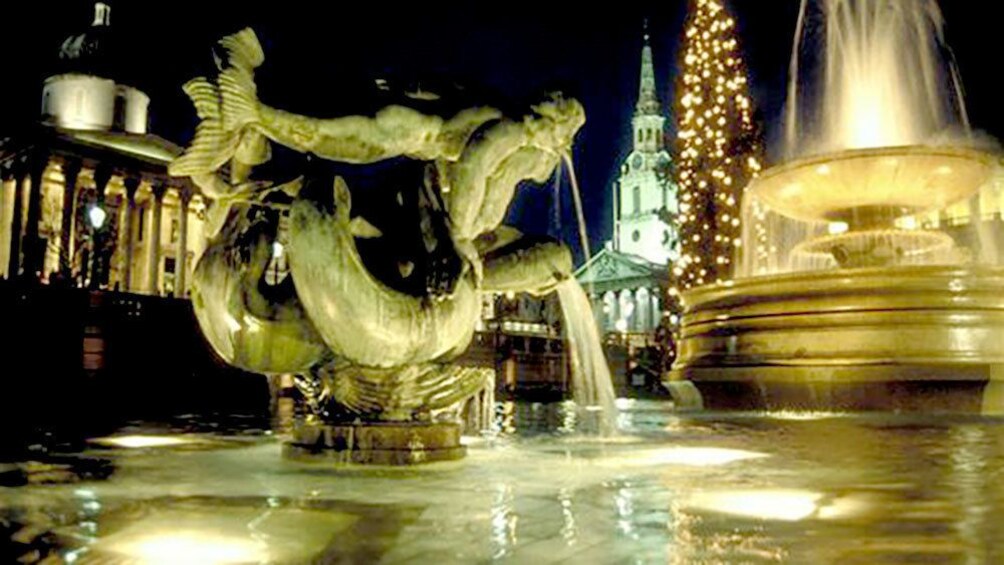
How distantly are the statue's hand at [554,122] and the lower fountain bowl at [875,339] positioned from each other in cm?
565

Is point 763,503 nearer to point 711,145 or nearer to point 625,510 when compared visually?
point 625,510

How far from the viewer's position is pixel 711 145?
35031 millimetres

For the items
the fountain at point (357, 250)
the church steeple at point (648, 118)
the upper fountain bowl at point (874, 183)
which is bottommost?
the fountain at point (357, 250)

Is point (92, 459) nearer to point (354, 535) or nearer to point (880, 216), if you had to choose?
point (354, 535)

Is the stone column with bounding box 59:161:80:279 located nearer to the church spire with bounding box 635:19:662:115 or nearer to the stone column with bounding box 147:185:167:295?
the stone column with bounding box 147:185:167:295

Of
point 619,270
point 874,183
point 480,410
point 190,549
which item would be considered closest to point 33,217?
point 874,183

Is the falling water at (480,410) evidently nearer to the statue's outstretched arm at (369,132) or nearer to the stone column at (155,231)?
the statue's outstretched arm at (369,132)

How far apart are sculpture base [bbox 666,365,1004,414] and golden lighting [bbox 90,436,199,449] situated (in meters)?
6.48

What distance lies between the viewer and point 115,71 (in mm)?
51125

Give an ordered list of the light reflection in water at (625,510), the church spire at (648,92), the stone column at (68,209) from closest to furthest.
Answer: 1. the light reflection in water at (625,510)
2. the stone column at (68,209)
3. the church spire at (648,92)

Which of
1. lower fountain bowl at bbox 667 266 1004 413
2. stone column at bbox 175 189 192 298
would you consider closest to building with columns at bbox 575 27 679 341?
stone column at bbox 175 189 192 298

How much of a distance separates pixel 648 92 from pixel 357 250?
407ft

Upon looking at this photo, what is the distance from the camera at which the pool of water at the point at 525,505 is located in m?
2.54

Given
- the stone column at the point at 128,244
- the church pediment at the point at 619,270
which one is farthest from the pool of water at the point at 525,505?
the church pediment at the point at 619,270
